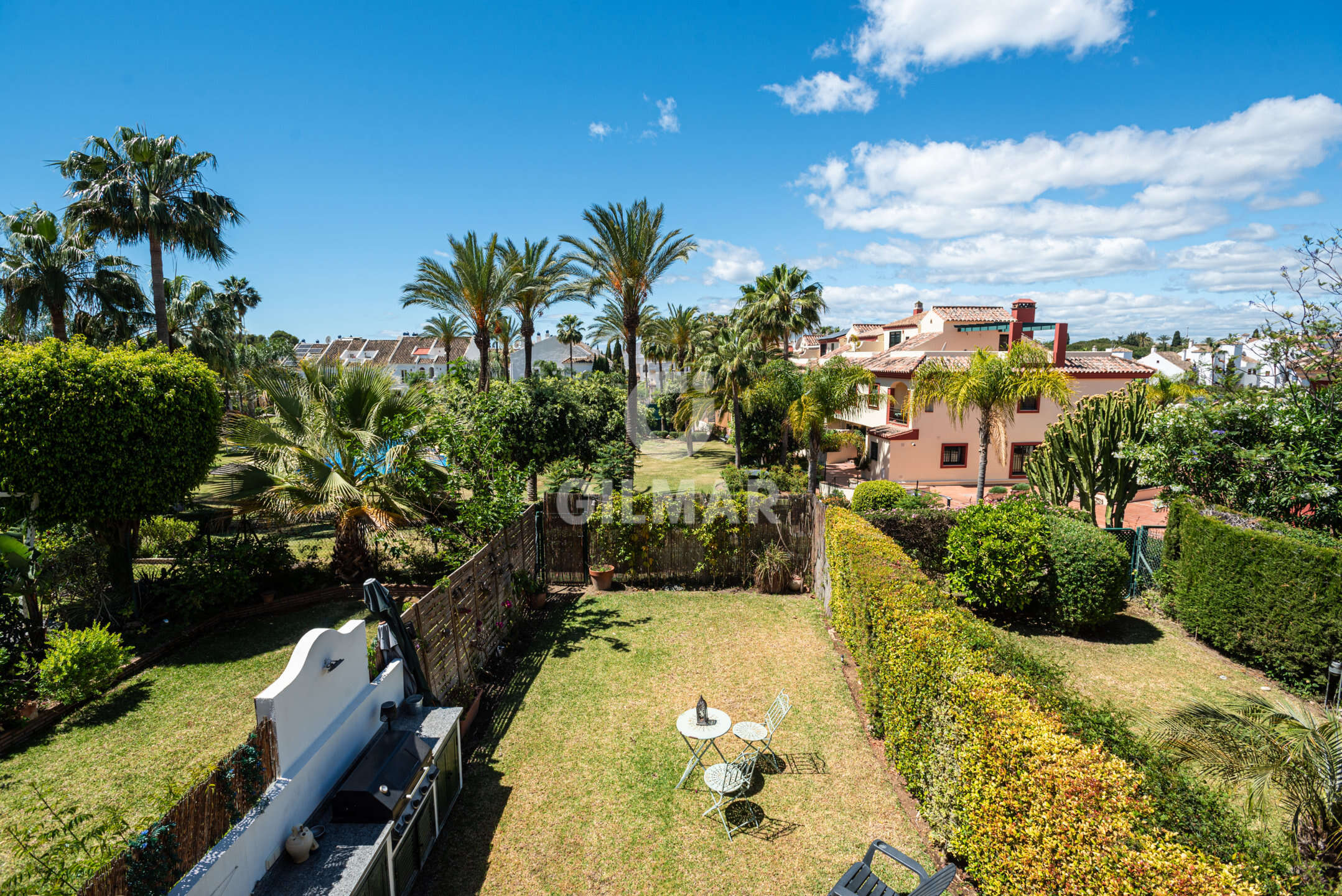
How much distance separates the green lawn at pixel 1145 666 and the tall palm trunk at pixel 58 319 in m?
24.4

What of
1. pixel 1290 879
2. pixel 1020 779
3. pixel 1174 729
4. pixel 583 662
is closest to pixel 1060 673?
pixel 1174 729

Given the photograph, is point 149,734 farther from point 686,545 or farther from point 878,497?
point 878,497

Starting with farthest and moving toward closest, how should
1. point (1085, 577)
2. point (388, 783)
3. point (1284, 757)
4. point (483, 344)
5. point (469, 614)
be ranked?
1. point (483, 344)
2. point (1085, 577)
3. point (469, 614)
4. point (388, 783)
5. point (1284, 757)

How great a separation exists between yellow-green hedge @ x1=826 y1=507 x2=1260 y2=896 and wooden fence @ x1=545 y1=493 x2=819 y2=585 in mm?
5361

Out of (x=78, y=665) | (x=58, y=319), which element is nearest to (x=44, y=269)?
(x=58, y=319)

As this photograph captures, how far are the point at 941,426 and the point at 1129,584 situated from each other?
14.1 metres

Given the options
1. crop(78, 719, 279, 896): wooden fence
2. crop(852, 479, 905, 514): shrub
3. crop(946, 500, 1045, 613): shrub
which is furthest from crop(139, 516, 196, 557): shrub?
crop(852, 479, 905, 514): shrub

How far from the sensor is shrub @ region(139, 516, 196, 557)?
13.5m

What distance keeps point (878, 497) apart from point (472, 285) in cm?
1433

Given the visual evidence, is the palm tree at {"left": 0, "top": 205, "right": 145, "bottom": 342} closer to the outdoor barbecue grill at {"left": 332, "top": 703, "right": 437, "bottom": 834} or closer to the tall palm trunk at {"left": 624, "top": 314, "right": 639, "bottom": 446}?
the tall palm trunk at {"left": 624, "top": 314, "right": 639, "bottom": 446}

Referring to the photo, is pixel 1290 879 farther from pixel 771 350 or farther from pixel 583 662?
pixel 771 350

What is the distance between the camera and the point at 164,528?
45.0 ft

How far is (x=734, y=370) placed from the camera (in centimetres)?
2906

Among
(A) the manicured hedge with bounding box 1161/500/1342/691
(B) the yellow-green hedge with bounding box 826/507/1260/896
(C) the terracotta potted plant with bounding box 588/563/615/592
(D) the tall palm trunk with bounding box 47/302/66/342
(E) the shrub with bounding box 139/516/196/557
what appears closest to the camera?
(B) the yellow-green hedge with bounding box 826/507/1260/896
